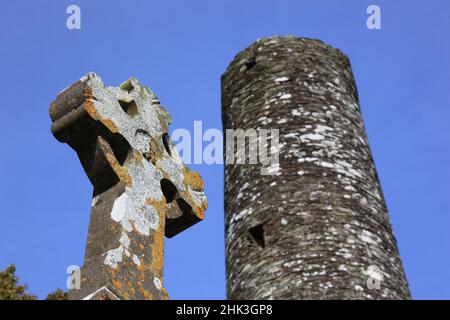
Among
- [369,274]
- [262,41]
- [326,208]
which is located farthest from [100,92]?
[369,274]

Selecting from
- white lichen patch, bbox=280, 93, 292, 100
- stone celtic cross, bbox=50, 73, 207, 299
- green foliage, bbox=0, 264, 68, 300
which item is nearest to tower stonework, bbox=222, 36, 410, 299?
white lichen patch, bbox=280, 93, 292, 100

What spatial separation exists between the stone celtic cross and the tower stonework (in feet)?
1.67

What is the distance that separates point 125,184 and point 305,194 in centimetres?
119

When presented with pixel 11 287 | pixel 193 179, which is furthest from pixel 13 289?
pixel 193 179

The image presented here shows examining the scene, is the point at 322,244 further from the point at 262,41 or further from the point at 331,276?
the point at 262,41

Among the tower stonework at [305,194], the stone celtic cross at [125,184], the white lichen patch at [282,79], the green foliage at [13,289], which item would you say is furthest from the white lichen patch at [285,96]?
the green foliage at [13,289]

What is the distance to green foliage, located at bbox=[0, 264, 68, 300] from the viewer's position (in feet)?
39.7

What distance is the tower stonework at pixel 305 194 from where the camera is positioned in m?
4.56

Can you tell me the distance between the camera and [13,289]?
1241 centimetres

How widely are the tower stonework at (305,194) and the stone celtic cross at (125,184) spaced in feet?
1.67
